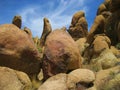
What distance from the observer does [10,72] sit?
56.6 ft

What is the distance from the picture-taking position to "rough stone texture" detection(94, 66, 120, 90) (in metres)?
16.4

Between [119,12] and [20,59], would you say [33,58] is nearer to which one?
[20,59]

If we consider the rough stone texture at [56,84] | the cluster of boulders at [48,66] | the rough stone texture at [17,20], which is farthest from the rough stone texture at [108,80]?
the rough stone texture at [17,20]

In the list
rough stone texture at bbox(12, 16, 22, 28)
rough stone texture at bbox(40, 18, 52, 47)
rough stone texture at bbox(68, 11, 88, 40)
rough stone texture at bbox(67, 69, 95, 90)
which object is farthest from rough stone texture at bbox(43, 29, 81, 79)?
rough stone texture at bbox(40, 18, 52, 47)

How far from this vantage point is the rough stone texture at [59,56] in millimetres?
19891

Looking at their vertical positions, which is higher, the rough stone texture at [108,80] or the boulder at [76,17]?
the rough stone texture at [108,80]

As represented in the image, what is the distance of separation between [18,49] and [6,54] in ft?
2.68

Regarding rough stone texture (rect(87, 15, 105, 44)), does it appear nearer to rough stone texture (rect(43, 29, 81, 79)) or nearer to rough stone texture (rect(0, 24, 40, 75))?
rough stone texture (rect(43, 29, 81, 79))

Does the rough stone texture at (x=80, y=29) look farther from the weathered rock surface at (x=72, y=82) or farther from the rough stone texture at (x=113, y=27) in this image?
the weathered rock surface at (x=72, y=82)

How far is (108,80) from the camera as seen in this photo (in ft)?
56.0

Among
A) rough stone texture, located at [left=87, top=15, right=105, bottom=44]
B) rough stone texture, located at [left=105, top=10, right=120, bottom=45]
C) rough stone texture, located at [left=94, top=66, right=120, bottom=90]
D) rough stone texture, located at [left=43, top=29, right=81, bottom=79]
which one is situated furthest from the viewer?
rough stone texture, located at [left=87, top=15, right=105, bottom=44]

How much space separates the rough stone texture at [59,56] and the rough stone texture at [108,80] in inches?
108

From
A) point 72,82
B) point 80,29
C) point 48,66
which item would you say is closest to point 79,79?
point 72,82

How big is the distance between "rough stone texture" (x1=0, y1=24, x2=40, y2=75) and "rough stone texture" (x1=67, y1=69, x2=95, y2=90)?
12.2 feet
